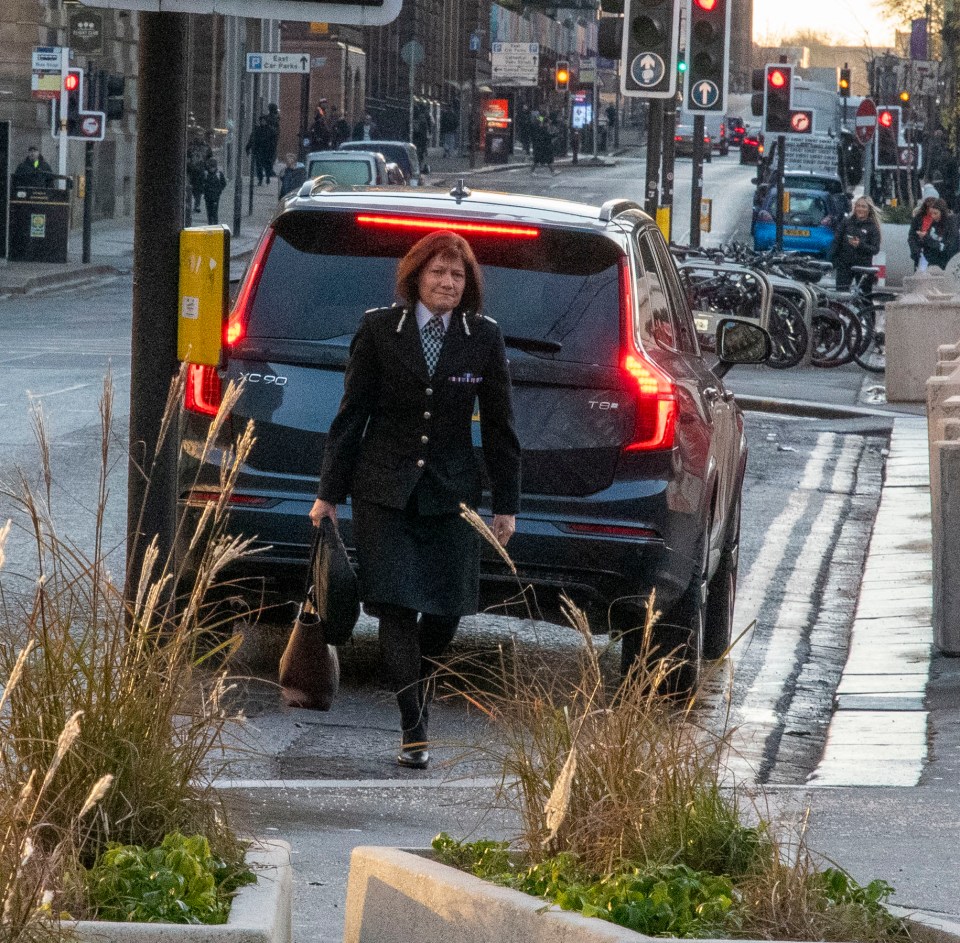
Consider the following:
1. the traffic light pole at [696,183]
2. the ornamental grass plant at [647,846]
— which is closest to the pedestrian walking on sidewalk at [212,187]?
the traffic light pole at [696,183]

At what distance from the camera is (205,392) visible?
23.7 ft

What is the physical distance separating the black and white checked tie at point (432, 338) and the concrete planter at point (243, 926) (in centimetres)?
251

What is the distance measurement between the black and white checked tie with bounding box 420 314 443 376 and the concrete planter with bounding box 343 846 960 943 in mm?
2269

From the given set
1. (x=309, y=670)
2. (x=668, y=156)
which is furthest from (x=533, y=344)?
(x=668, y=156)

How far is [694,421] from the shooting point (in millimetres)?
7383

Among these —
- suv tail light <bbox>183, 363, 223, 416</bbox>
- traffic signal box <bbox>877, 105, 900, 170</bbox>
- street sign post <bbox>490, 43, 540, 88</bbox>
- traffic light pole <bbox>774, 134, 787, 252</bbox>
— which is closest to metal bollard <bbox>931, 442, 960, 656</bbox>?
suv tail light <bbox>183, 363, 223, 416</bbox>

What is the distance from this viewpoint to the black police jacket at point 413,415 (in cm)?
620

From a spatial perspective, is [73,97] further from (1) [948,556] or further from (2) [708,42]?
(1) [948,556]

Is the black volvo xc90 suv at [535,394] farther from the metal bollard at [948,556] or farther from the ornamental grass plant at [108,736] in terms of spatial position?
the ornamental grass plant at [108,736]

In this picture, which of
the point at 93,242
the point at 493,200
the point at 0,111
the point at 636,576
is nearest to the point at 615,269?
the point at 493,200

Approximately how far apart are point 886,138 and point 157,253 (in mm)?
43067

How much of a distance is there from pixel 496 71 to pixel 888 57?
25004 millimetres

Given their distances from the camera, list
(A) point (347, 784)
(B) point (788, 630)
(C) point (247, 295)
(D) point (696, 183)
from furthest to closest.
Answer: (D) point (696, 183), (B) point (788, 630), (C) point (247, 295), (A) point (347, 784)

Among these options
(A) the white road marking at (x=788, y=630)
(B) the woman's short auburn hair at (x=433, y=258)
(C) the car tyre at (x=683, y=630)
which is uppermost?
(B) the woman's short auburn hair at (x=433, y=258)
